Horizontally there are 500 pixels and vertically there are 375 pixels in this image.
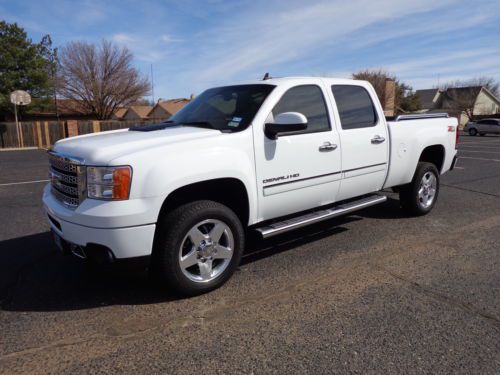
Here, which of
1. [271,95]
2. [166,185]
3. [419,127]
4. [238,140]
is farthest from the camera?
[419,127]

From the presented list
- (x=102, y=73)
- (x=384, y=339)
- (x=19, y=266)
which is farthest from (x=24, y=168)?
(x=102, y=73)

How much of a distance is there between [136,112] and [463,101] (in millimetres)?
50408

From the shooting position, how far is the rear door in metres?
4.64

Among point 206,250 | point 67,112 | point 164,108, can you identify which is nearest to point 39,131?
point 67,112

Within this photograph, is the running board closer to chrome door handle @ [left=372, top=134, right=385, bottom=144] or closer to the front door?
the front door

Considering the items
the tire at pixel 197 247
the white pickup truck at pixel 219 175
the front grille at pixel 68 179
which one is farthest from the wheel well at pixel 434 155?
the front grille at pixel 68 179

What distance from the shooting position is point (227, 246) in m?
3.67

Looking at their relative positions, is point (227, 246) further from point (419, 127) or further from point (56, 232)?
point (419, 127)

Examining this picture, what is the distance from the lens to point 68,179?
3375 mm

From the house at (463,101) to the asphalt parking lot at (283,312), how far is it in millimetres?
62606

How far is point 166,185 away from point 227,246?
89cm

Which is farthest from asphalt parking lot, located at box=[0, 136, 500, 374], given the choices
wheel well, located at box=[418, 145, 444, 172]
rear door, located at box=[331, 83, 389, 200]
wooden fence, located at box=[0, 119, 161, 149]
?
wooden fence, located at box=[0, 119, 161, 149]

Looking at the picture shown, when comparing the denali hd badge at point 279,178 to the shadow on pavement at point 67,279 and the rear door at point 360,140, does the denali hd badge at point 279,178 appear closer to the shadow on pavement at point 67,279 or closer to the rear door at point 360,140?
the shadow on pavement at point 67,279

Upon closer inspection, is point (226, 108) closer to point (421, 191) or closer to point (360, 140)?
point (360, 140)
